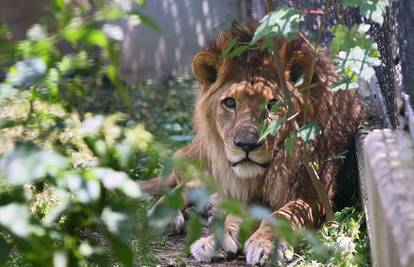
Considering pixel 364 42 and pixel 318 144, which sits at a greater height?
pixel 364 42

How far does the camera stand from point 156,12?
34.8ft

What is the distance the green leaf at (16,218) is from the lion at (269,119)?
2974mm

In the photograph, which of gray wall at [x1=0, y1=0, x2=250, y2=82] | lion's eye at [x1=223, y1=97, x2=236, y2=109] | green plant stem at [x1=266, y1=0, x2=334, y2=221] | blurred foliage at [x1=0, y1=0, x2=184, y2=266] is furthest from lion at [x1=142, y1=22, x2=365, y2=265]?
gray wall at [x1=0, y1=0, x2=250, y2=82]

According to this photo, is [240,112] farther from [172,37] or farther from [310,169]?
[172,37]

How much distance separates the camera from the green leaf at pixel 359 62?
3457 mm

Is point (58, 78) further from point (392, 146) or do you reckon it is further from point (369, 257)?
point (369, 257)

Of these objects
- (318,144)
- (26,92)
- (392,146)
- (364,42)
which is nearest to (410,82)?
(364,42)

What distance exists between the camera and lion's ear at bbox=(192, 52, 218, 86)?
15.4 ft

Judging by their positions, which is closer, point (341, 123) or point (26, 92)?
point (26, 92)

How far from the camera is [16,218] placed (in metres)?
1.27

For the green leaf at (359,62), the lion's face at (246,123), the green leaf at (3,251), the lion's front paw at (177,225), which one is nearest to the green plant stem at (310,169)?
the lion's face at (246,123)

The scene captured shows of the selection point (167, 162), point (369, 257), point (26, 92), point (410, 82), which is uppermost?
point (26, 92)

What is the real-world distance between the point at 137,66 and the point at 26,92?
9118 millimetres

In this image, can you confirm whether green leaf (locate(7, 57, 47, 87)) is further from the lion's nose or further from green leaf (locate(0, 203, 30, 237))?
the lion's nose
